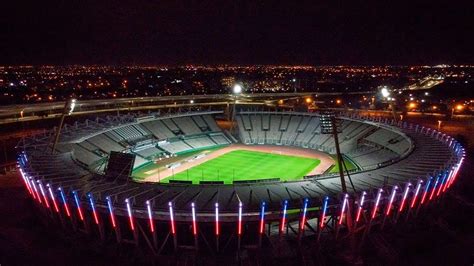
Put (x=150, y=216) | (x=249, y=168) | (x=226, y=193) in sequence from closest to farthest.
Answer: (x=150, y=216)
(x=226, y=193)
(x=249, y=168)

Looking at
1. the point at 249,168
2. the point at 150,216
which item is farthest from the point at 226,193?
the point at 249,168

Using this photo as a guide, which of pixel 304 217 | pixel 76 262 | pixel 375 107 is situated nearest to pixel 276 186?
pixel 304 217

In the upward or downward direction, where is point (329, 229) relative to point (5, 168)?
downward

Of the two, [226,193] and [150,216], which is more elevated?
[226,193]

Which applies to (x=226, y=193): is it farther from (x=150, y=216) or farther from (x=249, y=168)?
(x=249, y=168)

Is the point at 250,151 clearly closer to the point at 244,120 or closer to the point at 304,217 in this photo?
the point at 244,120

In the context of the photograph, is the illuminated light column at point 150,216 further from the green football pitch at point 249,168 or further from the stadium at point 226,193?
the green football pitch at point 249,168

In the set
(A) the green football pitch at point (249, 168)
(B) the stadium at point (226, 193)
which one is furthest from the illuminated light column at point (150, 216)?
(A) the green football pitch at point (249, 168)

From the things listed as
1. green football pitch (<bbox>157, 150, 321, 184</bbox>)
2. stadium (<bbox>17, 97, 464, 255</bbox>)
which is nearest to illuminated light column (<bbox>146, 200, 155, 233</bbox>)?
stadium (<bbox>17, 97, 464, 255</bbox>)
